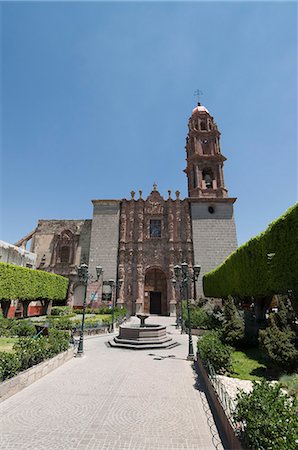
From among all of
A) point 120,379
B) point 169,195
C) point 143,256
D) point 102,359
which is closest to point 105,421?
point 120,379

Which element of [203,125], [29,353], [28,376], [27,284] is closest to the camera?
[28,376]

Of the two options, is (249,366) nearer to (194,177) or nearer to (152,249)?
(152,249)

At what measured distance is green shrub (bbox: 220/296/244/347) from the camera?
10.7 m

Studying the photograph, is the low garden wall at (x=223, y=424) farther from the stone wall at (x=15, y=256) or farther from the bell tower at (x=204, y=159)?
the bell tower at (x=204, y=159)

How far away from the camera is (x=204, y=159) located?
33.6 metres

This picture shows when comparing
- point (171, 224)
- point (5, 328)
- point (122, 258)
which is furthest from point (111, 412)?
point (171, 224)

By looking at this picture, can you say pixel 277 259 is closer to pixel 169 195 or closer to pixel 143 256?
pixel 143 256

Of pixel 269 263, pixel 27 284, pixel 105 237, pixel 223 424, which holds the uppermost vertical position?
pixel 105 237

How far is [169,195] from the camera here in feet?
106

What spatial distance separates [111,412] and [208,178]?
106ft

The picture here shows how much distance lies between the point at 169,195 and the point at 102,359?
25.1 m

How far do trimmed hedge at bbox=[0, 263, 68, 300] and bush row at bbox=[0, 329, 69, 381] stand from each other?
11.6 m

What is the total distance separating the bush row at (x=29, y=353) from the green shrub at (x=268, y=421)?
231 inches

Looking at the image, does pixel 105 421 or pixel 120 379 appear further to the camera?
pixel 120 379
